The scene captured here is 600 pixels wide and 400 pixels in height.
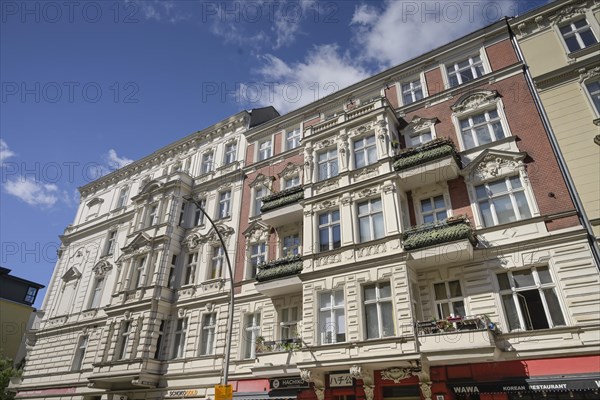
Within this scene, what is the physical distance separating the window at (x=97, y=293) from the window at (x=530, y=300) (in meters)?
26.5

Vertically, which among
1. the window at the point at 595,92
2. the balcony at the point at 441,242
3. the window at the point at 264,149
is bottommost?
the balcony at the point at 441,242

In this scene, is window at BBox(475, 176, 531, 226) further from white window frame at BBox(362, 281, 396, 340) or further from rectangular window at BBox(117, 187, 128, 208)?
rectangular window at BBox(117, 187, 128, 208)

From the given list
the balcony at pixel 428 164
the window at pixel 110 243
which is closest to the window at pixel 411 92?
the balcony at pixel 428 164

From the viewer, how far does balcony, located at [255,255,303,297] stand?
18797 millimetres

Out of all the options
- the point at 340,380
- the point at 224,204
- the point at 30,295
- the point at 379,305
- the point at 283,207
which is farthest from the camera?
the point at 30,295

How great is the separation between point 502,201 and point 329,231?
25.4 ft

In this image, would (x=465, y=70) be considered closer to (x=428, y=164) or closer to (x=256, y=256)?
(x=428, y=164)

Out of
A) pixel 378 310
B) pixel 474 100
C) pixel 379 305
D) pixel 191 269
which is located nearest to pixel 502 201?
pixel 474 100

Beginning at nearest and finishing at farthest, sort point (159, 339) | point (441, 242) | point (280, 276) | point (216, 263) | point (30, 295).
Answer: point (441, 242) → point (280, 276) → point (159, 339) → point (216, 263) → point (30, 295)

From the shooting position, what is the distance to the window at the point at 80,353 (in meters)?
26.7

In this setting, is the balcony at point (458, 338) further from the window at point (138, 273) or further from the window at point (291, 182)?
the window at point (138, 273)

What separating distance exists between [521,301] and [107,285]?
26.5m

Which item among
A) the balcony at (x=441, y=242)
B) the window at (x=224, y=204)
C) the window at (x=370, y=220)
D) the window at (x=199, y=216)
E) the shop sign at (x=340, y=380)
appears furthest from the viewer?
the window at (x=199, y=216)

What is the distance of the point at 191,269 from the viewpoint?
24719 millimetres
